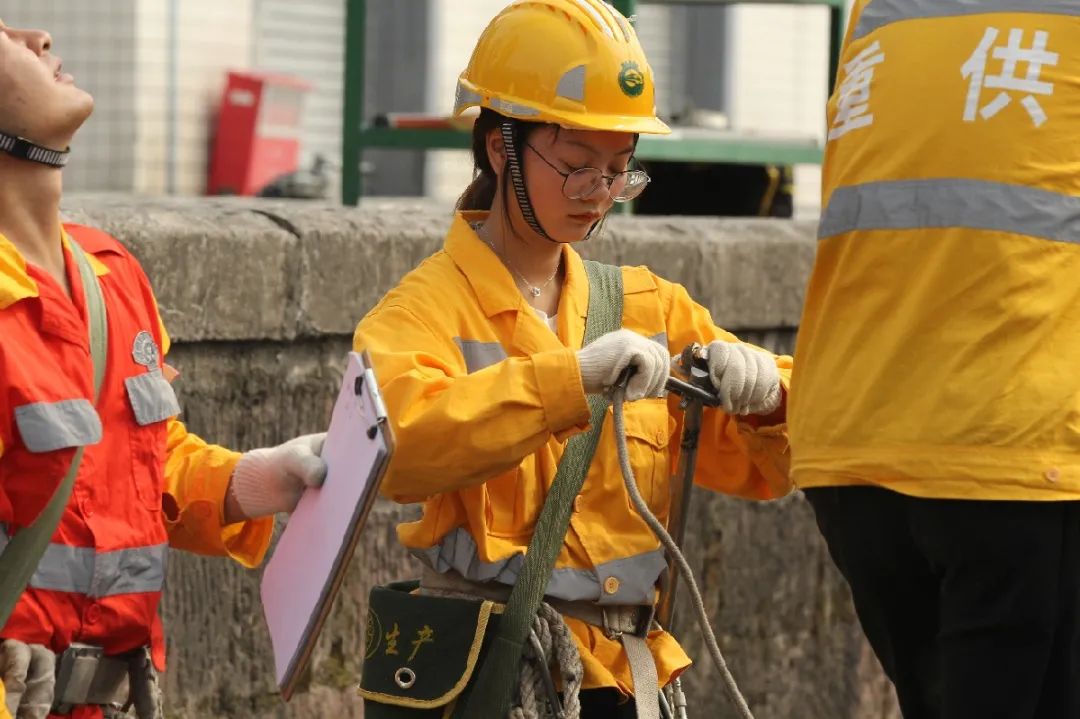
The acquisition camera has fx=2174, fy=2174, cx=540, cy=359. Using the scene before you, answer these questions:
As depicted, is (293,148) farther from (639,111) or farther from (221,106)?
(639,111)

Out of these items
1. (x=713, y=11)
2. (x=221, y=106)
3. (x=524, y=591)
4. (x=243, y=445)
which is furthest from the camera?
(x=713, y=11)

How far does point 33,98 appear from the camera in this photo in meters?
3.16

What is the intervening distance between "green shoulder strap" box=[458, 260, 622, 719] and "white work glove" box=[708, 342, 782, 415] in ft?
0.62

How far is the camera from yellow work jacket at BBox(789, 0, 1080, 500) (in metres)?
3.47

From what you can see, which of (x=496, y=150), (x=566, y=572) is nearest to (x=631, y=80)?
(x=496, y=150)

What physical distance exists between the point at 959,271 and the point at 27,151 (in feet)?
4.85

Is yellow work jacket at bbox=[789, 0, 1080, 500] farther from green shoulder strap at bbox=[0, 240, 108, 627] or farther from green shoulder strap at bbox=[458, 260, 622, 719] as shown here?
green shoulder strap at bbox=[0, 240, 108, 627]

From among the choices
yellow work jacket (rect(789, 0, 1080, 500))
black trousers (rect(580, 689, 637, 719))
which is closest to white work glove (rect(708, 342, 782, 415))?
yellow work jacket (rect(789, 0, 1080, 500))

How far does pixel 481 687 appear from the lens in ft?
11.3

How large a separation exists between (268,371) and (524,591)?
1569 mm

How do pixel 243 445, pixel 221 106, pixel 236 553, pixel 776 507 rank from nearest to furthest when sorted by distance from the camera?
pixel 236 553 < pixel 243 445 < pixel 776 507 < pixel 221 106

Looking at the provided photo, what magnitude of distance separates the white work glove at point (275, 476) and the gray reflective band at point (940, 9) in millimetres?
1194

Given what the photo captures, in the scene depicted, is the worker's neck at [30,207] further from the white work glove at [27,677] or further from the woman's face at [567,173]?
the woman's face at [567,173]

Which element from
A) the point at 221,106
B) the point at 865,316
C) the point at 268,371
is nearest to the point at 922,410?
the point at 865,316
